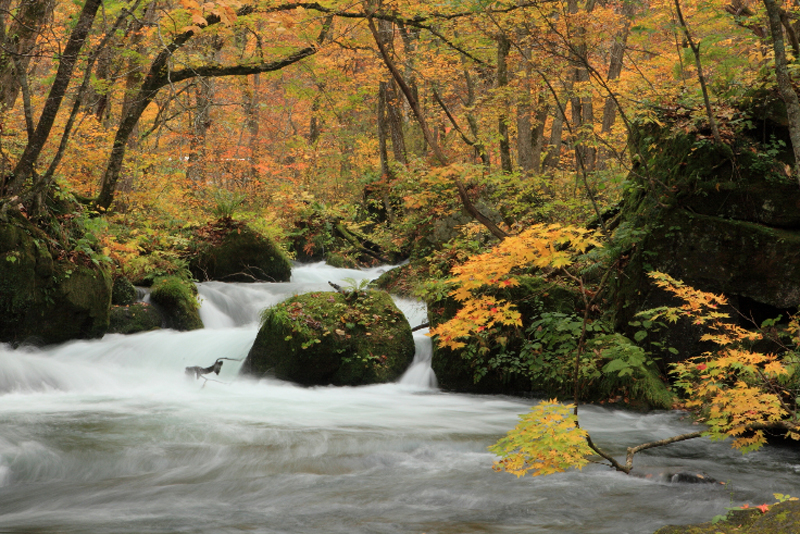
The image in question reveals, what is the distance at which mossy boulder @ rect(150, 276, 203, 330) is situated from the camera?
10094 mm

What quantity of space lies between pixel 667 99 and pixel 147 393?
8083 mm

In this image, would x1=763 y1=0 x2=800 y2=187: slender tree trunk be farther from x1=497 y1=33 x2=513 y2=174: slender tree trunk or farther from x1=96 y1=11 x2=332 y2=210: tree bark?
x1=96 y1=11 x2=332 y2=210: tree bark

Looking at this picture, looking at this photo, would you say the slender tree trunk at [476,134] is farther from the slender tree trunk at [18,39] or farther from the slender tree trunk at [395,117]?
the slender tree trunk at [18,39]

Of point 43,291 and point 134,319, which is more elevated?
point 43,291

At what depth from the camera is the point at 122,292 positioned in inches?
392

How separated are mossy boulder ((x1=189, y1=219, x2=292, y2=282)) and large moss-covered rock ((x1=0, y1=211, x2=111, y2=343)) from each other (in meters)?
3.87

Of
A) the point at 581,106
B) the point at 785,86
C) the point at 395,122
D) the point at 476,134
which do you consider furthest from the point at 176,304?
the point at 581,106

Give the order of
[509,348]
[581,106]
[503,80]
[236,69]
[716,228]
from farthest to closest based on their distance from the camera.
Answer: [581,106] < [503,80] < [236,69] < [509,348] < [716,228]

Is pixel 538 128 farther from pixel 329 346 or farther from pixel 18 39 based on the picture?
pixel 18 39

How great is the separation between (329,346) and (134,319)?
3.72 meters

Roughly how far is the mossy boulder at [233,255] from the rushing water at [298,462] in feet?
14.5

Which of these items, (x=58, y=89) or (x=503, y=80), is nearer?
(x=58, y=89)

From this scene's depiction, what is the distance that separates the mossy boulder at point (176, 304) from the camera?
10094 millimetres

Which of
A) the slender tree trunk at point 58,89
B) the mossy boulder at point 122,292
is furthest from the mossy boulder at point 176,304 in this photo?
the slender tree trunk at point 58,89
